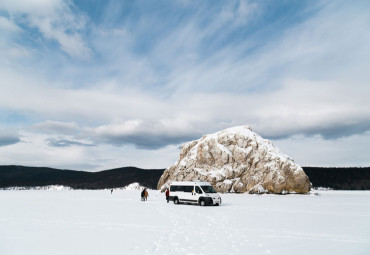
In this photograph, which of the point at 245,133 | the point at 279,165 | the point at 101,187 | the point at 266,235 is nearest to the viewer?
the point at 266,235

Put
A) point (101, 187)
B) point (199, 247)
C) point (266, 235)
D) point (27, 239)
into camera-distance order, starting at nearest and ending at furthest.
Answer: point (199, 247)
point (27, 239)
point (266, 235)
point (101, 187)

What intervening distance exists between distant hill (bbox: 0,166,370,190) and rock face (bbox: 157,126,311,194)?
7023cm

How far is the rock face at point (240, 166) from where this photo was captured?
64188mm

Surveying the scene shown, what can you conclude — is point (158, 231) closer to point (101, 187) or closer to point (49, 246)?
point (49, 246)

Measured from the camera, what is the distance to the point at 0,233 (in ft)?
42.5

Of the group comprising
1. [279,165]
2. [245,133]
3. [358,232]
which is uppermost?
[245,133]

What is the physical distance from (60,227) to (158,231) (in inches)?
203

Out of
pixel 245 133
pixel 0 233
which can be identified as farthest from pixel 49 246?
pixel 245 133

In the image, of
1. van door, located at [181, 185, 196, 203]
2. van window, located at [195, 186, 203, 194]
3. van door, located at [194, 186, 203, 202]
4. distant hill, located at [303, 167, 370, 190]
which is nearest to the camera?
van door, located at [194, 186, 203, 202]

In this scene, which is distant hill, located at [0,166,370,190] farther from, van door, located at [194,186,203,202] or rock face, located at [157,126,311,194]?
van door, located at [194,186,203,202]

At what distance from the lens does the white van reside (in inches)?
1137

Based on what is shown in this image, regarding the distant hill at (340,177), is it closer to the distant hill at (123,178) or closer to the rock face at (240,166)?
the distant hill at (123,178)

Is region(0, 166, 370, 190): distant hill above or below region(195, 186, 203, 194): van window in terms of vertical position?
above

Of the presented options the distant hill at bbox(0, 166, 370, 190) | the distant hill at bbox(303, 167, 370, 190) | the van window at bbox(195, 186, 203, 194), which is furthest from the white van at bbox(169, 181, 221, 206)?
the distant hill at bbox(303, 167, 370, 190)
